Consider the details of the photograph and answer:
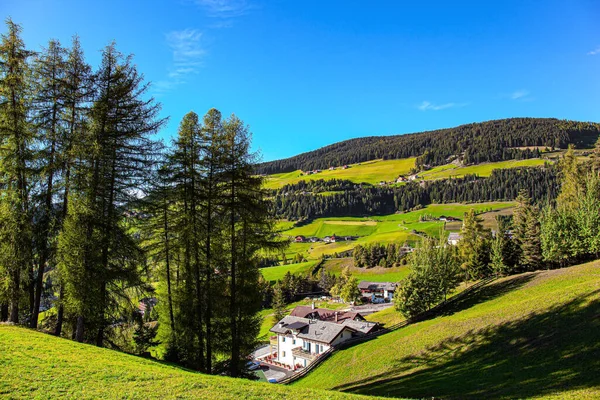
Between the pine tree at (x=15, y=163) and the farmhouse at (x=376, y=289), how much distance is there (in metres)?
89.5

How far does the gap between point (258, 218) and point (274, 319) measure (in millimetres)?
Result: 64003

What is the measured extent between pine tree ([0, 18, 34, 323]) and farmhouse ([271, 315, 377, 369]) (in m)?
37.2

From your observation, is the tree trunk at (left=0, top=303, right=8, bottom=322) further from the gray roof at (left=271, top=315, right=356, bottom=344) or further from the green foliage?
the green foliage

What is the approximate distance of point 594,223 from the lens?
129ft

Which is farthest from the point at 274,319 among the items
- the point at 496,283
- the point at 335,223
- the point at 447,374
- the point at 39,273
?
the point at 335,223

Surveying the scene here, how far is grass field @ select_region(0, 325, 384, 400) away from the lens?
895 centimetres

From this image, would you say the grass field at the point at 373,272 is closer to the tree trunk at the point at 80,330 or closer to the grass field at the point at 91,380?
the tree trunk at the point at 80,330

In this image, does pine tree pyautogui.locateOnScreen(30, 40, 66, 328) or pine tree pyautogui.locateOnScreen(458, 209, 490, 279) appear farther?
pine tree pyautogui.locateOnScreen(458, 209, 490, 279)

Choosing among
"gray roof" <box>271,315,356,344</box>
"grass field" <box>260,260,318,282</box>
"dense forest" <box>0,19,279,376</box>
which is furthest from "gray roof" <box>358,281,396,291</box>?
"dense forest" <box>0,19,279,376</box>

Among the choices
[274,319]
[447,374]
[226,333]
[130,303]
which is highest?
[130,303]

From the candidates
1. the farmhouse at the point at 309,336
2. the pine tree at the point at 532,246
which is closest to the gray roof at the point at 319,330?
the farmhouse at the point at 309,336

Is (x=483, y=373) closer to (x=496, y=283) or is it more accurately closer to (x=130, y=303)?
(x=130, y=303)

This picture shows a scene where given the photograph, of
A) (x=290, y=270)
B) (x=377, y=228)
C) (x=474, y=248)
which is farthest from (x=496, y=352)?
(x=377, y=228)

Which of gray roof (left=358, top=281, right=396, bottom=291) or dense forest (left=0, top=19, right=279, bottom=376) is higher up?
dense forest (left=0, top=19, right=279, bottom=376)
